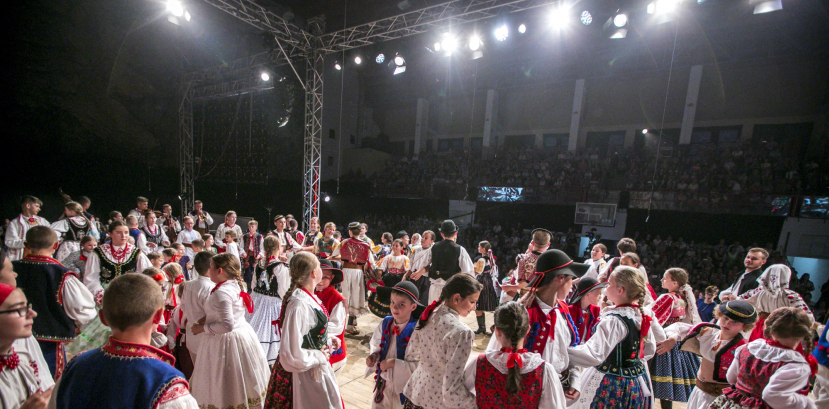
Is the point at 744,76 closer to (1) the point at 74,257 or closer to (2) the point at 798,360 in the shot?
(2) the point at 798,360

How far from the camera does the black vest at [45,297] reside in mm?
2441

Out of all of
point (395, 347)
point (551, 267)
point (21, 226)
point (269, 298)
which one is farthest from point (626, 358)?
point (21, 226)

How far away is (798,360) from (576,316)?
1.11m

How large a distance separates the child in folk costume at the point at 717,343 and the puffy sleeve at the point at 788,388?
0.47m

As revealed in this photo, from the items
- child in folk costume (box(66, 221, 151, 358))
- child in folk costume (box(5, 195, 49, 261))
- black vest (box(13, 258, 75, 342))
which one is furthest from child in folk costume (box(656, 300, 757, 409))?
child in folk costume (box(5, 195, 49, 261))

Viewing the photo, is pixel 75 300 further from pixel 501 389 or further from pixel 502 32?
pixel 502 32

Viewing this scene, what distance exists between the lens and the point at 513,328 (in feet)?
5.38

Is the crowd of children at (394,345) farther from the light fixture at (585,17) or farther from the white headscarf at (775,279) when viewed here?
the light fixture at (585,17)

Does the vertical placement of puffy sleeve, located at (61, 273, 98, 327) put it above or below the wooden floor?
above

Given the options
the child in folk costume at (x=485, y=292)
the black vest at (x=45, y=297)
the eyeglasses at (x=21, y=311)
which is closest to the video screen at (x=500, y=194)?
the child in folk costume at (x=485, y=292)

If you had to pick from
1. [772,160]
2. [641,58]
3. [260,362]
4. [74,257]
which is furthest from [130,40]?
[772,160]

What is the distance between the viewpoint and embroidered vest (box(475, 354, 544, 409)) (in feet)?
5.41

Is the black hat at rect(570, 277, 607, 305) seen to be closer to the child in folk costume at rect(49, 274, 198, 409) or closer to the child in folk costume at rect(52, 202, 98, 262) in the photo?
the child in folk costume at rect(49, 274, 198, 409)

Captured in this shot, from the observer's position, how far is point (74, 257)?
14.3ft
